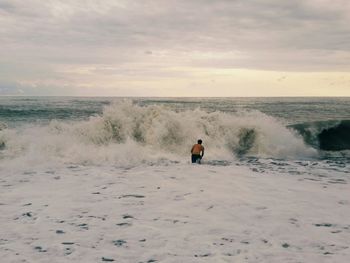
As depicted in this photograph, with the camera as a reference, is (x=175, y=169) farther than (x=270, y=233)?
Yes

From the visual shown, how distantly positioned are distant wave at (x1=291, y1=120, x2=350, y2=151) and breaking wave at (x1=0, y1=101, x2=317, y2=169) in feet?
4.70

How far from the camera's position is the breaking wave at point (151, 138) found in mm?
16594

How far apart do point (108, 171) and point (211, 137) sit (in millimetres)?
8886

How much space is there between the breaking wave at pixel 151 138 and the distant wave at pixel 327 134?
1431 millimetres

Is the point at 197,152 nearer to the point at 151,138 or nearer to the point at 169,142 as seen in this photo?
the point at 169,142

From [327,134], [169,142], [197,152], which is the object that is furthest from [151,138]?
[327,134]

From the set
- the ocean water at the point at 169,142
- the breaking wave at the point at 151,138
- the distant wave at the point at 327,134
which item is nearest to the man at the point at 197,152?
the ocean water at the point at 169,142

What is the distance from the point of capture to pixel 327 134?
24.3 meters

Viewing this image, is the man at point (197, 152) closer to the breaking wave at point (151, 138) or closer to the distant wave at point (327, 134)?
the breaking wave at point (151, 138)

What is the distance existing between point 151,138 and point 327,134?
1217 centimetres

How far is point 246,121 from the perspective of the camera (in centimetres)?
2189

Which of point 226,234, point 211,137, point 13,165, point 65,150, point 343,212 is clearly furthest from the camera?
point 211,137

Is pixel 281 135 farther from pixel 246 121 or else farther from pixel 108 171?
pixel 108 171

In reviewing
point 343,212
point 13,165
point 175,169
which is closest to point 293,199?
point 343,212
